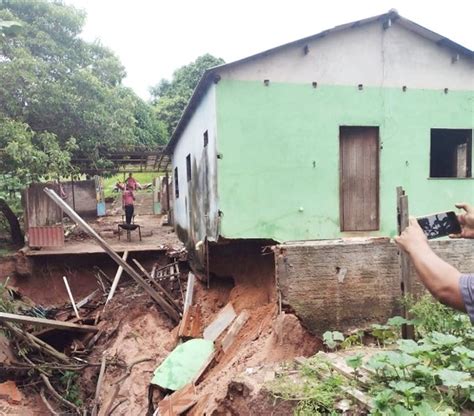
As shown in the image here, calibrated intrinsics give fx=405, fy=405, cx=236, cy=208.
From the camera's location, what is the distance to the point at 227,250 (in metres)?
7.83

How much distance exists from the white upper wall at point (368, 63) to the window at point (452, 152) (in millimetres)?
1066

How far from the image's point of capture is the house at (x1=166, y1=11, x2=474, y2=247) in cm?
721

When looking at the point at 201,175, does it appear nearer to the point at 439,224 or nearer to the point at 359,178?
the point at 359,178

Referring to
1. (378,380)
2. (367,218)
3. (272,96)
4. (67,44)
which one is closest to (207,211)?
(272,96)

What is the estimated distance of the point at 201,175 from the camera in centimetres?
899

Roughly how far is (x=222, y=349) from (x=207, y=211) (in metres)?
3.26

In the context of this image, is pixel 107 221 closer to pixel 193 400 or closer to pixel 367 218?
pixel 367 218

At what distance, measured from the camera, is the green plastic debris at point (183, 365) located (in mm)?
5355

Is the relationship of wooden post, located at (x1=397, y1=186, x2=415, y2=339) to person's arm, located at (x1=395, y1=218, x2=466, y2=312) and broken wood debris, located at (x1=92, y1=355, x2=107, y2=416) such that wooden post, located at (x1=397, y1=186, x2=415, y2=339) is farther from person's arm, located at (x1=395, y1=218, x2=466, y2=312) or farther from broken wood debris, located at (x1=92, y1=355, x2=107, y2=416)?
broken wood debris, located at (x1=92, y1=355, x2=107, y2=416)

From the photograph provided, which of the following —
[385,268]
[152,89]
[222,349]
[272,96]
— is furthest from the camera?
[152,89]

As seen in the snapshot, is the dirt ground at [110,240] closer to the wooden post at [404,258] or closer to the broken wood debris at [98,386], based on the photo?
the broken wood debris at [98,386]

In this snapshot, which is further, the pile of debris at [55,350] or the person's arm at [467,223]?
→ the pile of debris at [55,350]

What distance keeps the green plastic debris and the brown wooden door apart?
3.72 m

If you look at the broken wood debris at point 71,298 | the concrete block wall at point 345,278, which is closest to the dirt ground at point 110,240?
the broken wood debris at point 71,298
